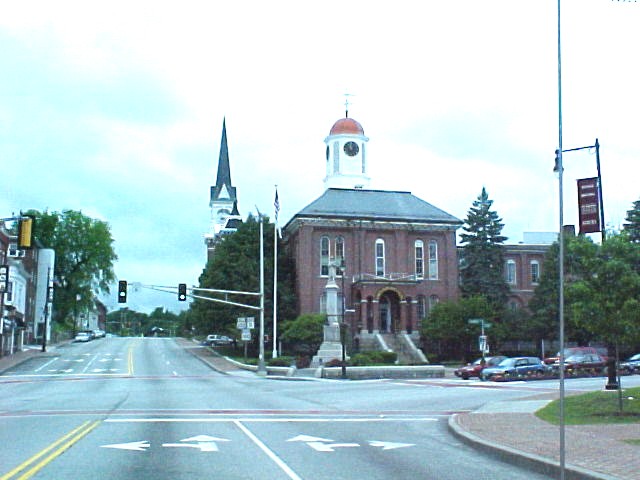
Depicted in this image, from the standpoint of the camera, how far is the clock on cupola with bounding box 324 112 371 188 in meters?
85.4

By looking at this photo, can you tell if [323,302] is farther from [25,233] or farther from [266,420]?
[266,420]

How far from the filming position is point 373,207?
7581 centimetres

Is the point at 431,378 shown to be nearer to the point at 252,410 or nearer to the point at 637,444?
the point at 252,410

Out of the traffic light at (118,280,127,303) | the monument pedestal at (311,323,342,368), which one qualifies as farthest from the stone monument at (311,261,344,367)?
the traffic light at (118,280,127,303)

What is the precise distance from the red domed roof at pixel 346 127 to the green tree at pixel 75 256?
34.1 metres

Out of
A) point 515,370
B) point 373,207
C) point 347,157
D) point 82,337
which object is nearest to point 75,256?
point 82,337

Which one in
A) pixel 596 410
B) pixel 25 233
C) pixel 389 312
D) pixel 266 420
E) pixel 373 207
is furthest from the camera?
pixel 373 207

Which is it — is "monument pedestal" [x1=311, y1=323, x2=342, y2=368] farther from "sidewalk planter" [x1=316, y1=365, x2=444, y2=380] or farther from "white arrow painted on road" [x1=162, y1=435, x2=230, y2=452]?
"white arrow painted on road" [x1=162, y1=435, x2=230, y2=452]

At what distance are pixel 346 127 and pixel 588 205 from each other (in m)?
72.1

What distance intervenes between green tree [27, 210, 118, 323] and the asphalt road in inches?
2658

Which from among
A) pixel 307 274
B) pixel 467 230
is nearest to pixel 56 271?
pixel 307 274

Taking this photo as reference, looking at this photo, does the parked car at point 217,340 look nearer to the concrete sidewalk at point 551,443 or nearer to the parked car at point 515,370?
the parked car at point 515,370

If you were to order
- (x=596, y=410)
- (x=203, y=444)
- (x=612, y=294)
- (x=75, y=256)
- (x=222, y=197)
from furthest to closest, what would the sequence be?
(x=222, y=197) → (x=75, y=256) → (x=596, y=410) → (x=612, y=294) → (x=203, y=444)

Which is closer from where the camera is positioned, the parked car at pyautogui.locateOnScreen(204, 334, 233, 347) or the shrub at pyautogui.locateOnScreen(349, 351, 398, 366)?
the shrub at pyautogui.locateOnScreen(349, 351, 398, 366)
